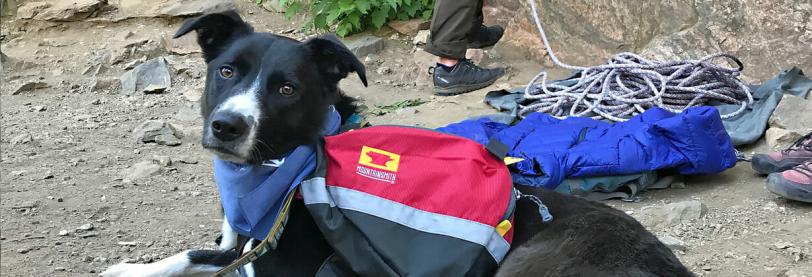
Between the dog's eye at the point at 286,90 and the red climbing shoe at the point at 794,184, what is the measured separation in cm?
271

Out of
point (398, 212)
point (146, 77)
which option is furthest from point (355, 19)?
point (398, 212)

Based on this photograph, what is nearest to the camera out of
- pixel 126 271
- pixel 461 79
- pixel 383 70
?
pixel 126 271

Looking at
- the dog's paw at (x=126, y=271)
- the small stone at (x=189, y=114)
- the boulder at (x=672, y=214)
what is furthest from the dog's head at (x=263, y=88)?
the small stone at (x=189, y=114)

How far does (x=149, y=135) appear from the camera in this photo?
6.49 meters

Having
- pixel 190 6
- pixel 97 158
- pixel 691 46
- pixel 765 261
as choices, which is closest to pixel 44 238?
pixel 97 158

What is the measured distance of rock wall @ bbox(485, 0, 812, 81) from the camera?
6539 millimetres

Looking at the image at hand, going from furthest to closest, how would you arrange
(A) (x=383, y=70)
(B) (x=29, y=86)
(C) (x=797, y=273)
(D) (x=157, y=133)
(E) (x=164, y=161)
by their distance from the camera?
(A) (x=383, y=70), (B) (x=29, y=86), (D) (x=157, y=133), (E) (x=164, y=161), (C) (x=797, y=273)

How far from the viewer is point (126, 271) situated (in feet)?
12.2

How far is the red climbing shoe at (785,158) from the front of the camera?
4895mm

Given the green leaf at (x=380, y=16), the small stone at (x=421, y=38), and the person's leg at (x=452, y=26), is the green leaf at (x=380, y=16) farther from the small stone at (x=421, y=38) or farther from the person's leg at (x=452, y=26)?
the person's leg at (x=452, y=26)

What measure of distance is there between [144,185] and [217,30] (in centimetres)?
219

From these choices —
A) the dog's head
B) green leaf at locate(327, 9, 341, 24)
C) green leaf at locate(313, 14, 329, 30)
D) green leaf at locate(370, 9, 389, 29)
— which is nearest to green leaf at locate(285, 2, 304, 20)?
green leaf at locate(313, 14, 329, 30)

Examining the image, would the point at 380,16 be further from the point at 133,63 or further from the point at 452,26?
the point at 133,63

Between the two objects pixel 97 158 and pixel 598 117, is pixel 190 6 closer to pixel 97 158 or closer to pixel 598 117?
pixel 97 158
